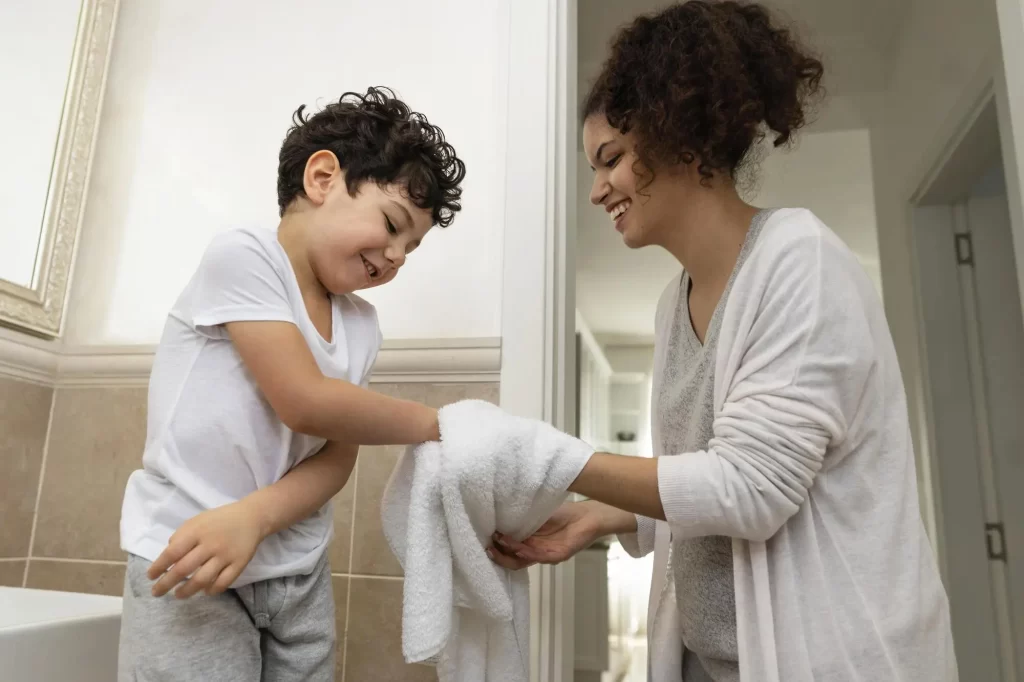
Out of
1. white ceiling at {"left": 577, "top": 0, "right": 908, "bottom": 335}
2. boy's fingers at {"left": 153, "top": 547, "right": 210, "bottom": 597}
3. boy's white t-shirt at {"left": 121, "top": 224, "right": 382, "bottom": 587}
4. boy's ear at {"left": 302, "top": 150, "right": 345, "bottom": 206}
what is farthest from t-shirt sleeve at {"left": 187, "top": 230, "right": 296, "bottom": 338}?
white ceiling at {"left": 577, "top": 0, "right": 908, "bottom": 335}

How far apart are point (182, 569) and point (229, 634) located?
125mm

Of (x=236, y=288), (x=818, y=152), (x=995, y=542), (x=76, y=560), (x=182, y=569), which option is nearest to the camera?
(x=182, y=569)

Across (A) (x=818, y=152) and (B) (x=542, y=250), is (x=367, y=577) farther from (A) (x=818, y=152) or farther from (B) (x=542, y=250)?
(A) (x=818, y=152)

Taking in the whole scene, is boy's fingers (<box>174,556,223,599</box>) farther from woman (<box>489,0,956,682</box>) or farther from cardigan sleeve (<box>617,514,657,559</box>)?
cardigan sleeve (<box>617,514,657,559</box>)

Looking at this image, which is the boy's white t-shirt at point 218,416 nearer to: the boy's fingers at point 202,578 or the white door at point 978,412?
the boy's fingers at point 202,578

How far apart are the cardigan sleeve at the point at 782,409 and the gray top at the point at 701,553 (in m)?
0.12

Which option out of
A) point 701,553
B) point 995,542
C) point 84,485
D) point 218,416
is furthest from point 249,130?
point 995,542

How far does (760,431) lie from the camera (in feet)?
2.30

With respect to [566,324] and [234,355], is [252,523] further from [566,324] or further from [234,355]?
[566,324]

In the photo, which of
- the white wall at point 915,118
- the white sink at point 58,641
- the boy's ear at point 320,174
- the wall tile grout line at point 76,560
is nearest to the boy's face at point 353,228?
the boy's ear at point 320,174

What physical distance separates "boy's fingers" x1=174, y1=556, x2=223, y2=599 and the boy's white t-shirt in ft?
0.26

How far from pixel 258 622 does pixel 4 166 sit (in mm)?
1023

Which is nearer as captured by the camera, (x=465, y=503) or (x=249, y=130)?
(x=465, y=503)

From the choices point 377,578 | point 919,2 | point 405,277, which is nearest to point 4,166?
point 405,277
